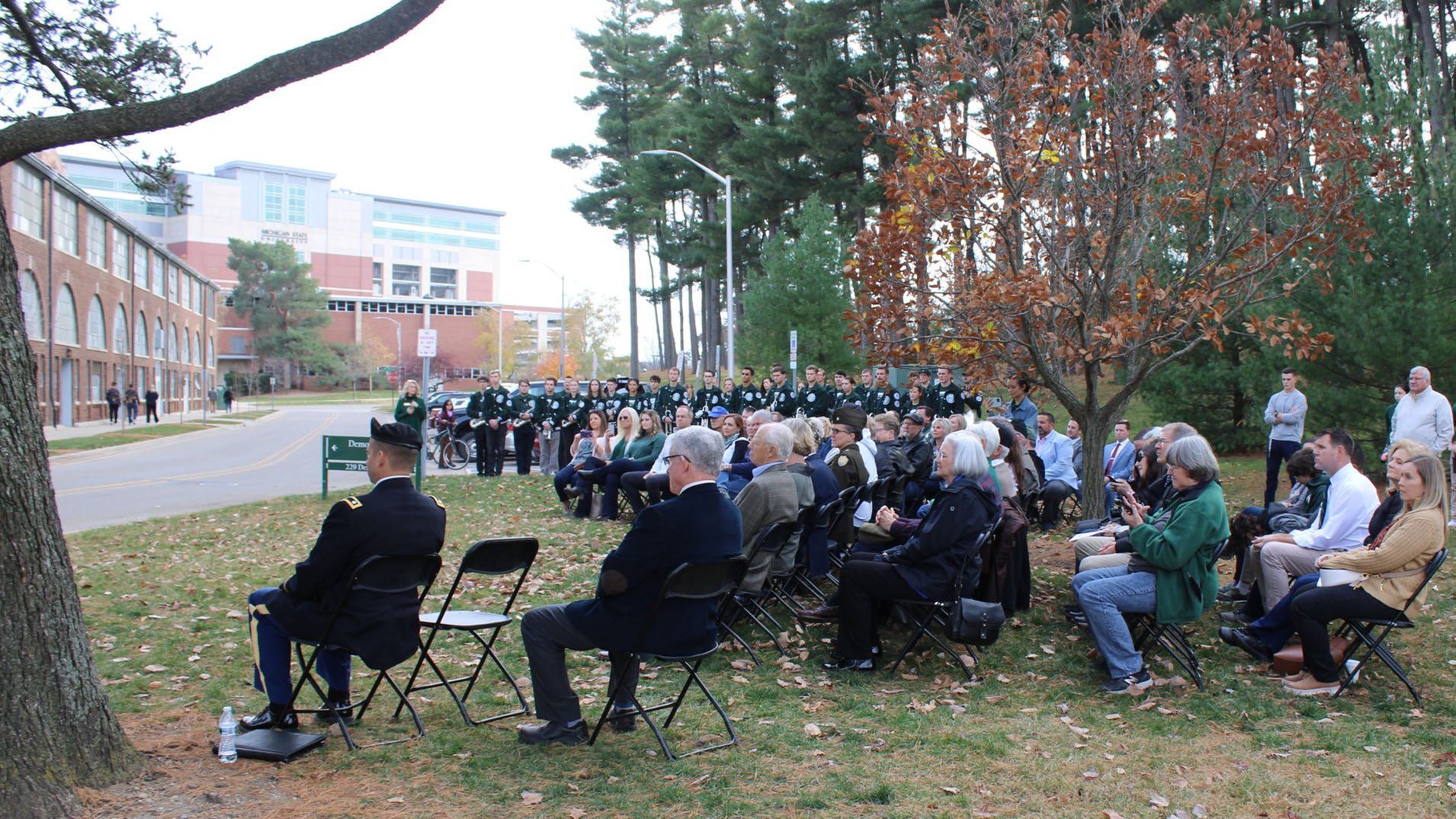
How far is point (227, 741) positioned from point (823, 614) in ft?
12.4

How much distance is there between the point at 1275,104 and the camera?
29.8 feet

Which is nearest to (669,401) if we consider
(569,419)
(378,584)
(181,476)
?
(569,419)

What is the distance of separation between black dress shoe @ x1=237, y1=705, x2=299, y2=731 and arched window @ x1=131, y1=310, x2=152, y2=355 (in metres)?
58.4

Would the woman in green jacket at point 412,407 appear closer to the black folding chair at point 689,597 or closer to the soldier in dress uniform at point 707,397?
the soldier in dress uniform at point 707,397

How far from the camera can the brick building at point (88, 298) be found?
39000 mm

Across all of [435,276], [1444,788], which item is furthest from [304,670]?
[435,276]

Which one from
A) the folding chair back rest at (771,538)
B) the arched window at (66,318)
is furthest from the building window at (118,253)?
the folding chair back rest at (771,538)

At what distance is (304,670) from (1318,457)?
20.0ft

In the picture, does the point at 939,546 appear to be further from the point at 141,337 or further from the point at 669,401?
the point at 141,337

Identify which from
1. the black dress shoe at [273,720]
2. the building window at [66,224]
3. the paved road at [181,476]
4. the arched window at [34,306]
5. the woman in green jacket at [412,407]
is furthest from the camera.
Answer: the building window at [66,224]

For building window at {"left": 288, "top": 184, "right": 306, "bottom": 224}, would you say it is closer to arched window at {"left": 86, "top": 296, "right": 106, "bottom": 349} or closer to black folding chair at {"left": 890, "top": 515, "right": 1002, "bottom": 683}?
arched window at {"left": 86, "top": 296, "right": 106, "bottom": 349}

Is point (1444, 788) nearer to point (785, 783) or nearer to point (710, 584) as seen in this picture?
point (785, 783)

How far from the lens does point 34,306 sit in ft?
127

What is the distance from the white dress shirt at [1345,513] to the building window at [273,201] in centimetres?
11103
